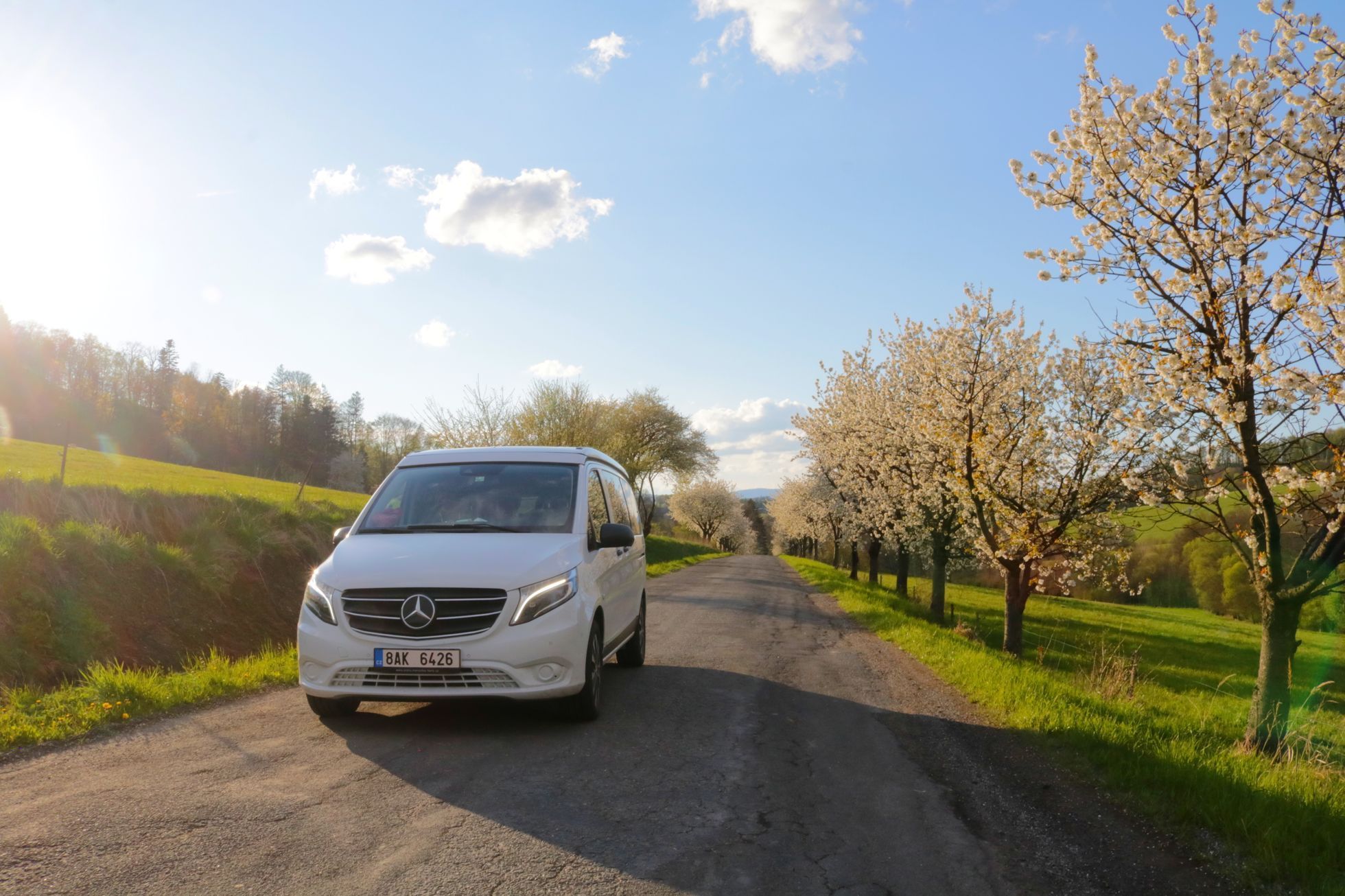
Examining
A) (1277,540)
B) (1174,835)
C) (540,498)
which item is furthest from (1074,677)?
(540,498)

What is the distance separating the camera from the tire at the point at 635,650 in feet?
29.3

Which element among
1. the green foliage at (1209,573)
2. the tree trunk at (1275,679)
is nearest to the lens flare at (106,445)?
the tree trunk at (1275,679)

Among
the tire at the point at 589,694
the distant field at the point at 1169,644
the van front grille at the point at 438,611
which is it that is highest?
the van front grille at the point at 438,611

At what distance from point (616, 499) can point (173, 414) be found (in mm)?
76819

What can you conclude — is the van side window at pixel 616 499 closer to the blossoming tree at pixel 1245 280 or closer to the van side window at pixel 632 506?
the van side window at pixel 632 506

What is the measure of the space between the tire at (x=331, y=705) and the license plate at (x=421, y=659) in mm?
559

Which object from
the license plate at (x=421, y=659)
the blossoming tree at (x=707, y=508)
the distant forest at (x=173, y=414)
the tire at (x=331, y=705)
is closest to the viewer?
the license plate at (x=421, y=659)

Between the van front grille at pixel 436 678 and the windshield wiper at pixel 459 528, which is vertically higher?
the windshield wiper at pixel 459 528

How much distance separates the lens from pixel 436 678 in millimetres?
5664

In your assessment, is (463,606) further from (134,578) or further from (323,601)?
(134,578)

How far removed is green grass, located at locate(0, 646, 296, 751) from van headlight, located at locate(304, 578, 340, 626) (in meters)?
1.72

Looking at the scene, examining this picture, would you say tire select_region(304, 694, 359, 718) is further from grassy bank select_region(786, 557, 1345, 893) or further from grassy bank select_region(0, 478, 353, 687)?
grassy bank select_region(0, 478, 353, 687)

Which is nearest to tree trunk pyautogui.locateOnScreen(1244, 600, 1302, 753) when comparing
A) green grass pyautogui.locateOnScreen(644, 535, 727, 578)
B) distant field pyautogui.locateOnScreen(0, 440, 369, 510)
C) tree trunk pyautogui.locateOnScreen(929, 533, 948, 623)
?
tree trunk pyautogui.locateOnScreen(929, 533, 948, 623)

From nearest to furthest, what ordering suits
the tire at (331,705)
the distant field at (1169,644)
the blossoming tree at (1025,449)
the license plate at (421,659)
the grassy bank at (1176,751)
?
the grassy bank at (1176,751) → the license plate at (421,659) → the tire at (331,705) → the blossoming tree at (1025,449) → the distant field at (1169,644)
